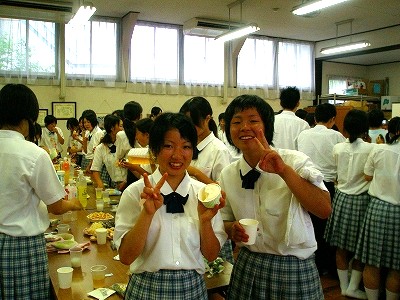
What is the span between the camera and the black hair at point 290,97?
14.0ft

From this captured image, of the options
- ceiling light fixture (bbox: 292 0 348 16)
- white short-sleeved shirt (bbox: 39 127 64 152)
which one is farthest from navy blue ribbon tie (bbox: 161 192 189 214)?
white short-sleeved shirt (bbox: 39 127 64 152)

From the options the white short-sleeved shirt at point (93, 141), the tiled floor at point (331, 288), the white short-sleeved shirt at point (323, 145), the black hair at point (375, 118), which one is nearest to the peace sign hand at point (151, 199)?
the tiled floor at point (331, 288)

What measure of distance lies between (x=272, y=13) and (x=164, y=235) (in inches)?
278

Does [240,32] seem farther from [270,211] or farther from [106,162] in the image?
[270,211]

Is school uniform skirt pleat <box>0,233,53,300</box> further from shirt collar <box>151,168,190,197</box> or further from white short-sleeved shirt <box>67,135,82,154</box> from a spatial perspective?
white short-sleeved shirt <box>67,135,82,154</box>

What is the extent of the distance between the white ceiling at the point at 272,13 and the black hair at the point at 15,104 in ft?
17.8

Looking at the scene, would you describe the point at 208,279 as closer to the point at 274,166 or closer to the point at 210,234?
the point at 210,234

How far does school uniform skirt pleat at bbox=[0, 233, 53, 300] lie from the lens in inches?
81.2

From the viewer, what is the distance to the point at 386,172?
3389 mm

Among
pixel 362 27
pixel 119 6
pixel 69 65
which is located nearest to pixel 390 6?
pixel 362 27

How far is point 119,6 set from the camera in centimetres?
734

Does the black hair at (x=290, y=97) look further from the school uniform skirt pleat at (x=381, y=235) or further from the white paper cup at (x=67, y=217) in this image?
the white paper cup at (x=67, y=217)

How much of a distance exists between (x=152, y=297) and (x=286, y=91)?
3.24 meters

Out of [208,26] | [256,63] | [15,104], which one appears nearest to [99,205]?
[15,104]
